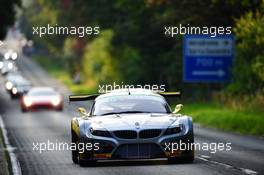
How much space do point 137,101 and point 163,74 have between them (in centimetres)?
4482

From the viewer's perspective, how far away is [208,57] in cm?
4428

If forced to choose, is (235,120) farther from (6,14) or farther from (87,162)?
(6,14)

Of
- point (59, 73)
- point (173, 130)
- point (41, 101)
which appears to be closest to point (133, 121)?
point (173, 130)

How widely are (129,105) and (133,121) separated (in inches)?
55.7

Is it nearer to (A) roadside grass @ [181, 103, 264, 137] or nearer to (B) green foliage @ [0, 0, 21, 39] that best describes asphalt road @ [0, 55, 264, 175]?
(A) roadside grass @ [181, 103, 264, 137]

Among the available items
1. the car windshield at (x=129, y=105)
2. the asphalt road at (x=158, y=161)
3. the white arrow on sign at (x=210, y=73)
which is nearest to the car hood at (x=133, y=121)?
the car windshield at (x=129, y=105)

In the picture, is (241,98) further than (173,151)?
Yes

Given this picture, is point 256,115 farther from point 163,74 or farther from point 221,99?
point 163,74

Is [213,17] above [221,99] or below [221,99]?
above

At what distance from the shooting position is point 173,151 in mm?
17641

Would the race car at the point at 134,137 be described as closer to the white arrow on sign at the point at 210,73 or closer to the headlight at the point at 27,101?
the white arrow on sign at the point at 210,73

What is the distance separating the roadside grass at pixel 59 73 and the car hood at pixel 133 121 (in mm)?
69183

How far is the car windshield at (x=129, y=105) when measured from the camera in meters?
19.1

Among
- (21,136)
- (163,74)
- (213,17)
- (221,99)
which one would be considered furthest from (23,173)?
(163,74)
